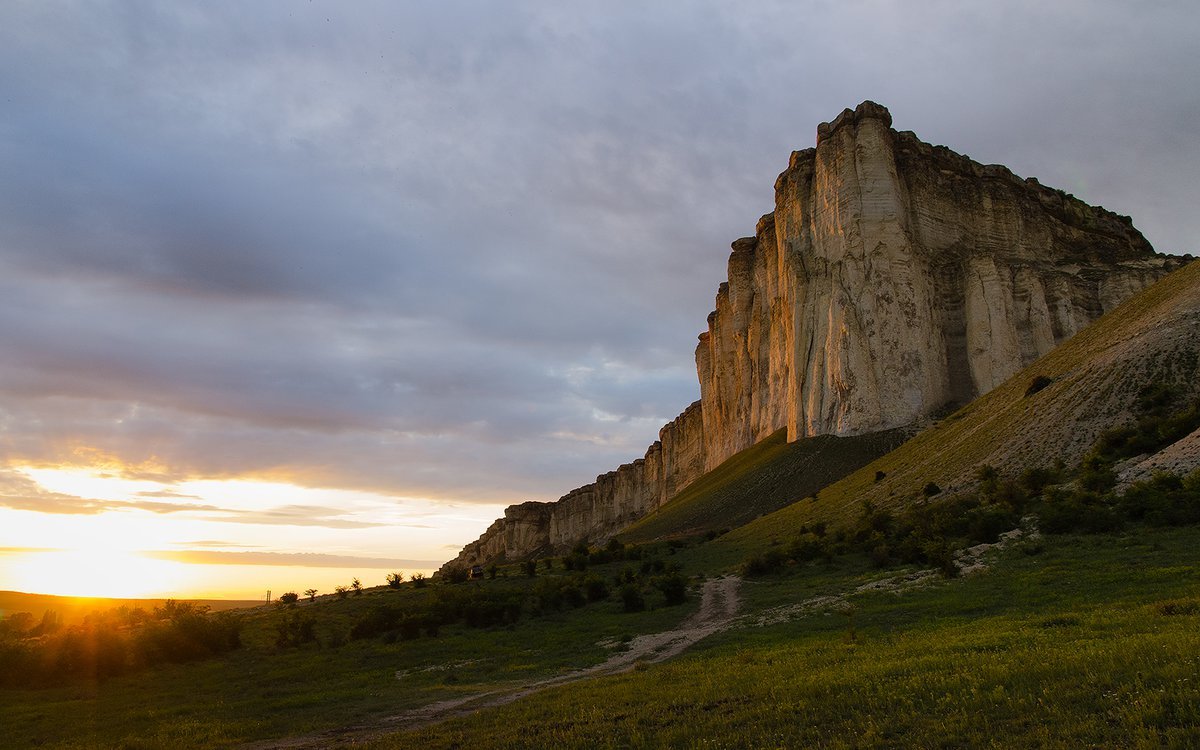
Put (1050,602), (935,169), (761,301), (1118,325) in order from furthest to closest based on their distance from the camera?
1. (761,301)
2. (935,169)
3. (1118,325)
4. (1050,602)

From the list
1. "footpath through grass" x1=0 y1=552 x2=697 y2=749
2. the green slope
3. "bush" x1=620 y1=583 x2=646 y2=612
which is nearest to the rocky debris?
the green slope

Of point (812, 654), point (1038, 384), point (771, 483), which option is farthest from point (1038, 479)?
point (771, 483)

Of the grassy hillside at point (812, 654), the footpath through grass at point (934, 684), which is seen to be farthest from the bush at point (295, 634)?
the footpath through grass at point (934, 684)

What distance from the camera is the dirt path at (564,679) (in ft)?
40.3

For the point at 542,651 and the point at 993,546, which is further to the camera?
the point at 993,546

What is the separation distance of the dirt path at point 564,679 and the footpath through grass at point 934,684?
3.52 ft

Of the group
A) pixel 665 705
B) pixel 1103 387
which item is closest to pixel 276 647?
pixel 665 705

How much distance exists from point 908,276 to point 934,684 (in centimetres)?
7324

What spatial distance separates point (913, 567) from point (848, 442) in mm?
46345

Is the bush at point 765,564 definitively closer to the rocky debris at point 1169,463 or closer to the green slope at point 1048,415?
the green slope at point 1048,415

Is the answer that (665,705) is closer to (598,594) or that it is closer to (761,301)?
(598,594)

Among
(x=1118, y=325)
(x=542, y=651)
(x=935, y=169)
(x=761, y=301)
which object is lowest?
(x=542, y=651)

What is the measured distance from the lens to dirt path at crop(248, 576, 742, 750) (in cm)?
1230

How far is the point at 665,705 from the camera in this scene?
10.9 meters
